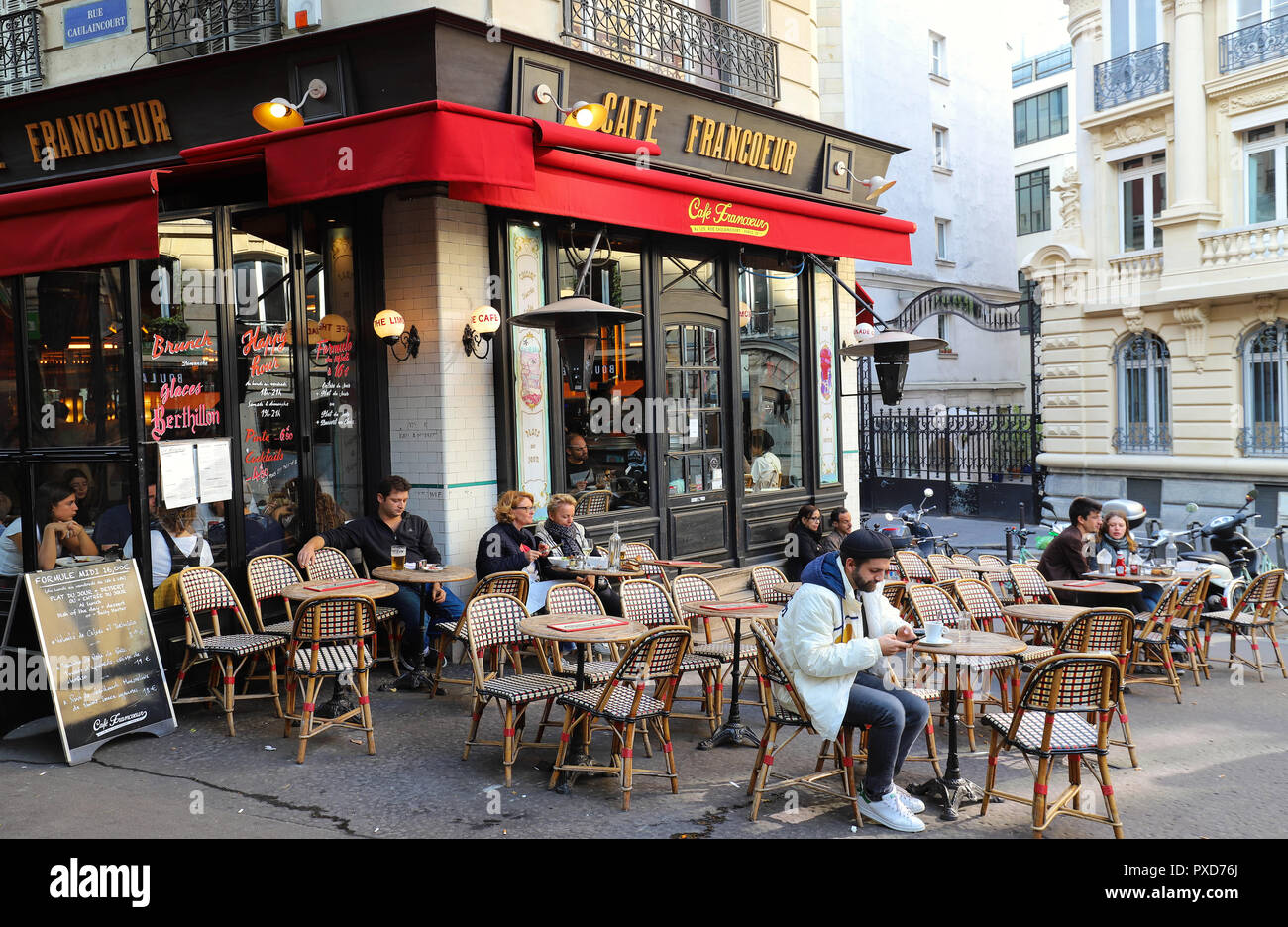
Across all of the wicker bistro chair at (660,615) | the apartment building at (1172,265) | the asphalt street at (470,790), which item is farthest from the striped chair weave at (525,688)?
the apartment building at (1172,265)

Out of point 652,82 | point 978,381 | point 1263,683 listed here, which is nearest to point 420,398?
point 652,82

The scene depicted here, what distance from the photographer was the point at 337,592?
691 centimetres

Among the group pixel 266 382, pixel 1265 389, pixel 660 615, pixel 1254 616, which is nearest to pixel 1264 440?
pixel 1265 389

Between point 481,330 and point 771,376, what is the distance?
4.47 m

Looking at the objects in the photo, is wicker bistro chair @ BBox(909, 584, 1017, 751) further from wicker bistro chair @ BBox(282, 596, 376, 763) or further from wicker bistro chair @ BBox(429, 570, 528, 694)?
wicker bistro chair @ BBox(282, 596, 376, 763)

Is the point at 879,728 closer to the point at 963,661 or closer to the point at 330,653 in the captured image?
the point at 963,661

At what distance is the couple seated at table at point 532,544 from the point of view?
8.32 metres

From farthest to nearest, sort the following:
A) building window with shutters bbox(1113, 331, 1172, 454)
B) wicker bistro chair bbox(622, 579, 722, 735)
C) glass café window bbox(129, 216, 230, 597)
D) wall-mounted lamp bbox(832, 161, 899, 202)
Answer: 1. building window with shutters bbox(1113, 331, 1172, 454)
2. wall-mounted lamp bbox(832, 161, 899, 202)
3. glass café window bbox(129, 216, 230, 597)
4. wicker bistro chair bbox(622, 579, 722, 735)

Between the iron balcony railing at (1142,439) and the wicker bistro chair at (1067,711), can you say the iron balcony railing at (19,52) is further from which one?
the iron balcony railing at (1142,439)

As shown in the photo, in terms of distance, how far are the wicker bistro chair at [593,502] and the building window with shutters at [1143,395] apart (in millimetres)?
14701

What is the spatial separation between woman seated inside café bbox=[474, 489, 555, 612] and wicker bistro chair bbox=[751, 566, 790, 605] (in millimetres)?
1699

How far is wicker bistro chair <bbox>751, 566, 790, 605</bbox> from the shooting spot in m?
8.33

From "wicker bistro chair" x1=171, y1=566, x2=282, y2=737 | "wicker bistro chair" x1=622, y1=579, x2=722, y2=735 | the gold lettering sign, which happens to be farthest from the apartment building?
the gold lettering sign

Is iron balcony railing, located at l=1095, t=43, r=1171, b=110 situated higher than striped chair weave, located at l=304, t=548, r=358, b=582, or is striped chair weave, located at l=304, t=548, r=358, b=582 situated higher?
iron balcony railing, located at l=1095, t=43, r=1171, b=110
